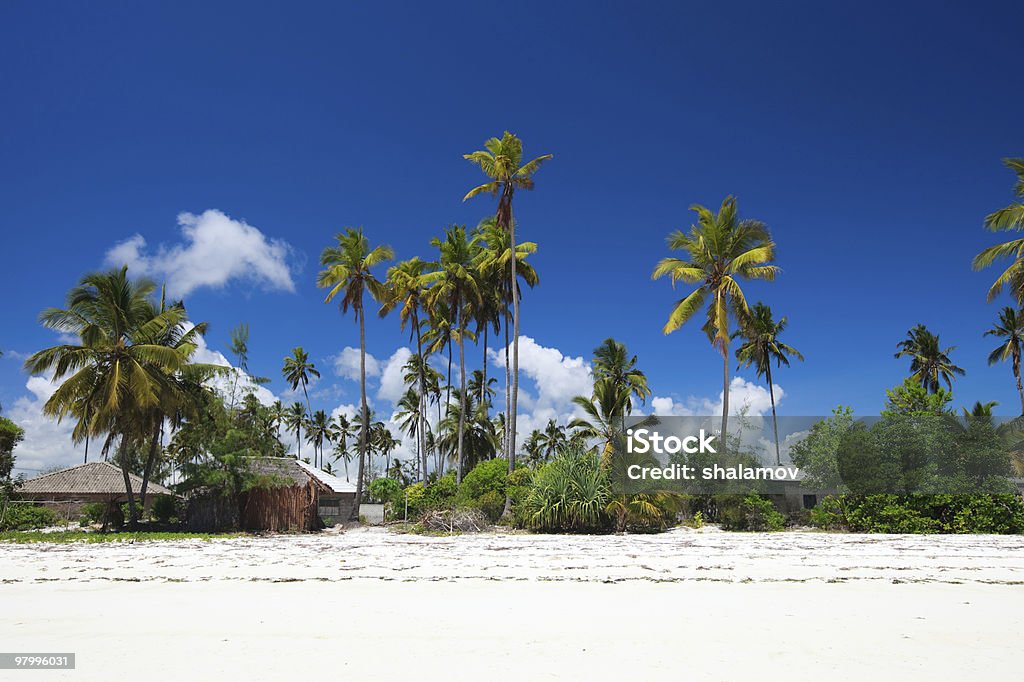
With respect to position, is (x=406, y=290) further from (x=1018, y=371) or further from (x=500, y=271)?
(x=1018, y=371)

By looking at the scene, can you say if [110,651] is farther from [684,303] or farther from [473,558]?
[684,303]

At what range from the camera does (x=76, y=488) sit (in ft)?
105

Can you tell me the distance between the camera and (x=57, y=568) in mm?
12445

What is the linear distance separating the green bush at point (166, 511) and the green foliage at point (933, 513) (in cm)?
2374

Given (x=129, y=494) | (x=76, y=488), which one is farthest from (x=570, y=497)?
(x=76, y=488)

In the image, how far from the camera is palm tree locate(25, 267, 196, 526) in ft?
74.3

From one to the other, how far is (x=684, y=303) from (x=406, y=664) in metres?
23.3

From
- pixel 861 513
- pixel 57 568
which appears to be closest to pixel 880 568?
pixel 861 513

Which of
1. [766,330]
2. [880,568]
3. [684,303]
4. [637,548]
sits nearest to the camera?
[880,568]

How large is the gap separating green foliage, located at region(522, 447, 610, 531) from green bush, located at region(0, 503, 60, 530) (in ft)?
→ 58.6

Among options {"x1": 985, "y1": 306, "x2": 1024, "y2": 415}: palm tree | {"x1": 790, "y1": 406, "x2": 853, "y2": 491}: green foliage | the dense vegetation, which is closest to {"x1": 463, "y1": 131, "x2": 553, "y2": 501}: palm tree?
the dense vegetation

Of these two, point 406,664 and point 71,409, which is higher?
point 71,409

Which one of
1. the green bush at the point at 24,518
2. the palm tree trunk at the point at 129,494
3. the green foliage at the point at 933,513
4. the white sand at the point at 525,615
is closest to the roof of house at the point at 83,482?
the green bush at the point at 24,518

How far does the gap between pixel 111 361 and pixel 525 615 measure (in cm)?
2151
